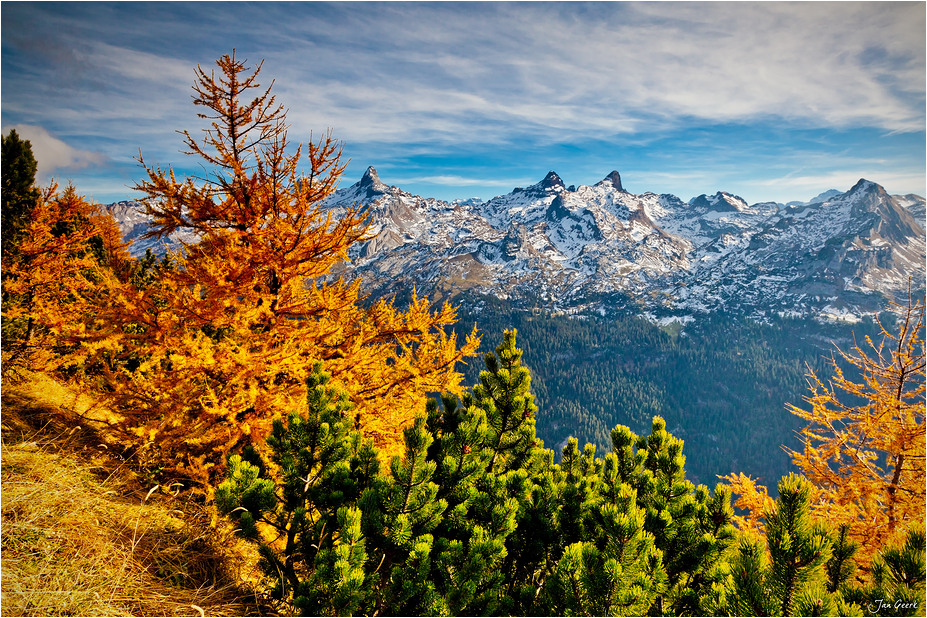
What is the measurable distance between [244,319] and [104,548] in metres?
3.52

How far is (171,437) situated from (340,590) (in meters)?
5.23

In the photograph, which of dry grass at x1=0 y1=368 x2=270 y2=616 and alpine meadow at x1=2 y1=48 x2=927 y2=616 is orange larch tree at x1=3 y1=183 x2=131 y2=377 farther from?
dry grass at x1=0 y1=368 x2=270 y2=616

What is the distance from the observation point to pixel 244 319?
705cm

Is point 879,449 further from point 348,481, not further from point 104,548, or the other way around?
point 104,548

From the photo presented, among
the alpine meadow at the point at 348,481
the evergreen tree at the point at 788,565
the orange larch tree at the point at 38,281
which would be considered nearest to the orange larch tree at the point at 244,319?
the alpine meadow at the point at 348,481

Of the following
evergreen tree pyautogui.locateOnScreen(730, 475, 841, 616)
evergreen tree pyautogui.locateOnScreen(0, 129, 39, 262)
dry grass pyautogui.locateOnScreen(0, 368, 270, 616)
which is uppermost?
evergreen tree pyautogui.locateOnScreen(0, 129, 39, 262)

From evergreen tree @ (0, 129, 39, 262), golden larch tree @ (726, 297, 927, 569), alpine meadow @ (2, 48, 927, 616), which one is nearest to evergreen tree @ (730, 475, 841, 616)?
alpine meadow @ (2, 48, 927, 616)

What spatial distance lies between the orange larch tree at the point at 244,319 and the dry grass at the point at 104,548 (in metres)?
0.93

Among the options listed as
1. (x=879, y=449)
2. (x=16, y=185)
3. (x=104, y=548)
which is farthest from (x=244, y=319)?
(x=16, y=185)

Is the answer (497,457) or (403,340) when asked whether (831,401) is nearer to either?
(497,457)

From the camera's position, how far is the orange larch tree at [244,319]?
6.81 metres

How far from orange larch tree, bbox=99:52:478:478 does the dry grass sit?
3.05ft

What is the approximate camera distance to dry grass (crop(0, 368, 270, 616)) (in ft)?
12.4

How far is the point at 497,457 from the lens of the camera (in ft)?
18.9
